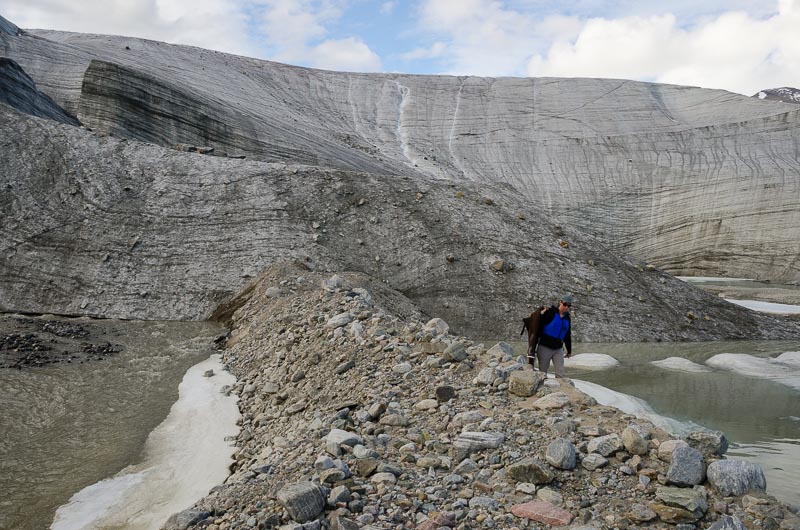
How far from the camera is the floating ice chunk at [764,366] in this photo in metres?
12.2

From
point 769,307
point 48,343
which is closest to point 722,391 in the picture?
point 48,343

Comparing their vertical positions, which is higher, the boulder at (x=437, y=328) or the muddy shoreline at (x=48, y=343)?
the boulder at (x=437, y=328)

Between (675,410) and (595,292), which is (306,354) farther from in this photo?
(595,292)

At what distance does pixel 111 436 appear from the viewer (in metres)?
7.19

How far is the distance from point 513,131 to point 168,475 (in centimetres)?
4455

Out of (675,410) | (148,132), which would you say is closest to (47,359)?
(675,410)

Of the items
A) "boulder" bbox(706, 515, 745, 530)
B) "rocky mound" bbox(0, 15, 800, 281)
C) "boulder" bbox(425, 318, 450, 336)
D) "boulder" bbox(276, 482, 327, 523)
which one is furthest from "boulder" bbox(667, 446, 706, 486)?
"rocky mound" bbox(0, 15, 800, 281)

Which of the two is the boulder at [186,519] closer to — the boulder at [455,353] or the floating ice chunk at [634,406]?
the boulder at [455,353]

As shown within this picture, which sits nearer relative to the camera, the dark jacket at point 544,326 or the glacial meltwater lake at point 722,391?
the dark jacket at point 544,326

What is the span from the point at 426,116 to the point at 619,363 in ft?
127

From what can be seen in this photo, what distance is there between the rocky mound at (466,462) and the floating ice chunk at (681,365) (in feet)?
26.2

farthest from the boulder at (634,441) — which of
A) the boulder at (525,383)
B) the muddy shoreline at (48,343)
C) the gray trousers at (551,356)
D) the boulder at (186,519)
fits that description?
the muddy shoreline at (48,343)

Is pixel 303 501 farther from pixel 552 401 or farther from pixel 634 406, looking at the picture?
pixel 634 406

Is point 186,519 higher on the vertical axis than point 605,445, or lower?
lower
